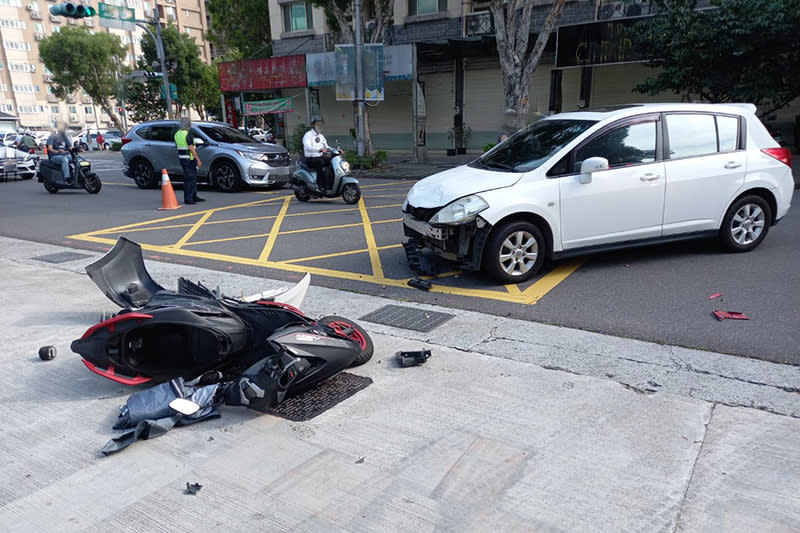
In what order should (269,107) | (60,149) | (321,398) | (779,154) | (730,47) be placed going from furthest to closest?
(269,107), (60,149), (730,47), (779,154), (321,398)

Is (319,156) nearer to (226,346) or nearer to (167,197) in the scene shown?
(167,197)

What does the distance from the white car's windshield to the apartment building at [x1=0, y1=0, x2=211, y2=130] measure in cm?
7029

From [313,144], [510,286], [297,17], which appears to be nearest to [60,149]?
[313,144]

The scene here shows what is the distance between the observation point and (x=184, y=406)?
3537 millimetres

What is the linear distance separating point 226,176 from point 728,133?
1182 centimetres

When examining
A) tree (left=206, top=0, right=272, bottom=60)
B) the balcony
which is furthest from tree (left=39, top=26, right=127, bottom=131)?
the balcony

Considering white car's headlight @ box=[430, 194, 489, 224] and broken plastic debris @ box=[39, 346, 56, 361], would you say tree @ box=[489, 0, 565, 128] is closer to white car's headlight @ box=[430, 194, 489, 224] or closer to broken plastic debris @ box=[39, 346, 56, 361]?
white car's headlight @ box=[430, 194, 489, 224]

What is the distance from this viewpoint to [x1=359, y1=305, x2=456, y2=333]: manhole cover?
516 cm

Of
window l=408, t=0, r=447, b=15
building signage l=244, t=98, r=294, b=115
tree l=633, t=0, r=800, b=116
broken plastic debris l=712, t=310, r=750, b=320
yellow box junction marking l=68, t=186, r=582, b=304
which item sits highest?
window l=408, t=0, r=447, b=15

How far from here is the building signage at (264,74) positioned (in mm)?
25188

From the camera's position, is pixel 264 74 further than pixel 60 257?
Yes

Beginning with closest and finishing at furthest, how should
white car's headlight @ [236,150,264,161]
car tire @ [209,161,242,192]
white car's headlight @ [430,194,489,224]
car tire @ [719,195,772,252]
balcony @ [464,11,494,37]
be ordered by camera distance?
1. white car's headlight @ [430,194,489,224]
2. car tire @ [719,195,772,252]
3. white car's headlight @ [236,150,264,161]
4. car tire @ [209,161,242,192]
5. balcony @ [464,11,494,37]

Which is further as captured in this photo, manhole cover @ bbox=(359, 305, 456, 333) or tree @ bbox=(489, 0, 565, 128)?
tree @ bbox=(489, 0, 565, 128)

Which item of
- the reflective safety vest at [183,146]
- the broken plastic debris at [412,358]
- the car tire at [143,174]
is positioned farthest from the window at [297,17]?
the broken plastic debris at [412,358]
